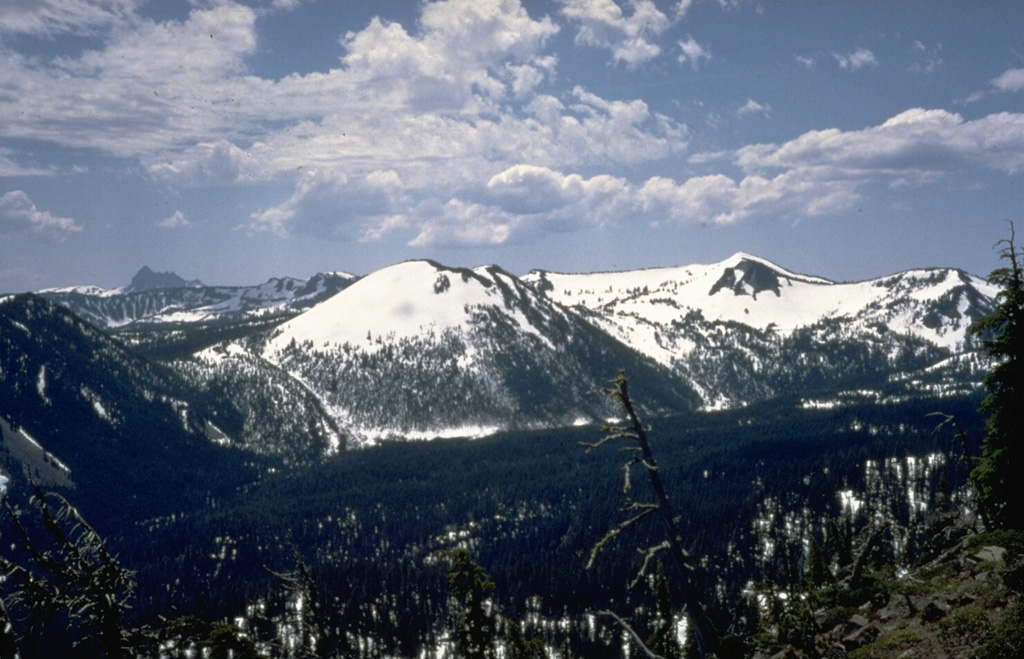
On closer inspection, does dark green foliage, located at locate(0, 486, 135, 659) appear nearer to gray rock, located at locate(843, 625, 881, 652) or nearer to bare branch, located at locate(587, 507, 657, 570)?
bare branch, located at locate(587, 507, 657, 570)

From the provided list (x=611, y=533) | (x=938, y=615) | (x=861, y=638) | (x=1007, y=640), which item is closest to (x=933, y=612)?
(x=938, y=615)

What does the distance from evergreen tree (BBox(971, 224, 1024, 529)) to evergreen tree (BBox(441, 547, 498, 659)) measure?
1206 inches

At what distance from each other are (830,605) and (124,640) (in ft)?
106

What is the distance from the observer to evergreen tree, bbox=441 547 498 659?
30.1 m

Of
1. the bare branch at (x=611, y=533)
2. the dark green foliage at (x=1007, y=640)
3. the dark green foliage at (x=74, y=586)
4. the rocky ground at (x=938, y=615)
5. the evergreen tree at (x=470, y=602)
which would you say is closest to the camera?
the bare branch at (x=611, y=533)

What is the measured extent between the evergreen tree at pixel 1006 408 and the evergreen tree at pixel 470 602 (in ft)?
101

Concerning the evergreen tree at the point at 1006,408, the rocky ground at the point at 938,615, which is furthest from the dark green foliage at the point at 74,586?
the evergreen tree at the point at 1006,408

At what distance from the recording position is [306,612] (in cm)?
2509

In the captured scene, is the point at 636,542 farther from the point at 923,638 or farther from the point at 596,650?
the point at 923,638

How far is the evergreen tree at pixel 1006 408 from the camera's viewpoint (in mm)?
37438

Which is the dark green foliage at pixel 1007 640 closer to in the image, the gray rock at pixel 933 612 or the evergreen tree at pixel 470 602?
the gray rock at pixel 933 612

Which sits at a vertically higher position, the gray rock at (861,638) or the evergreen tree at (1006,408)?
the evergreen tree at (1006,408)

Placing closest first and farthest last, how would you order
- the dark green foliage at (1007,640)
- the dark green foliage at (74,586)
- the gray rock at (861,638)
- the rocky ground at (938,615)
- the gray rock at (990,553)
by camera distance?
the dark green foliage at (74,586)
the dark green foliage at (1007,640)
the rocky ground at (938,615)
the gray rock at (861,638)
the gray rock at (990,553)

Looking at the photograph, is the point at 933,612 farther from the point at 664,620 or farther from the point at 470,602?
the point at 470,602
